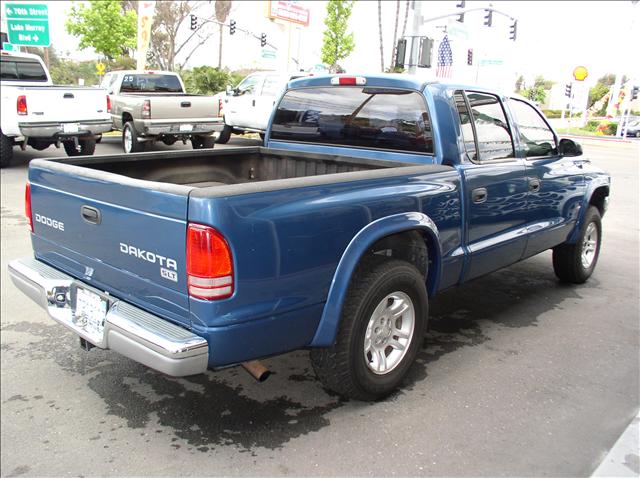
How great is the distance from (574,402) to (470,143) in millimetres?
1749

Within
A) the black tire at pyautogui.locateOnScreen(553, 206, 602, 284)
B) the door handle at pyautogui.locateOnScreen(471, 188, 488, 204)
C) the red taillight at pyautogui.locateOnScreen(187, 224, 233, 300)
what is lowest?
the black tire at pyautogui.locateOnScreen(553, 206, 602, 284)

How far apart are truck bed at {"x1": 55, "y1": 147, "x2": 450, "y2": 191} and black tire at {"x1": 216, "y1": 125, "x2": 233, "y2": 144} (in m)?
12.7

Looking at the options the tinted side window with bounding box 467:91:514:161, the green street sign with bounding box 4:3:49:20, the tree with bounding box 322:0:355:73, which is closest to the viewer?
the tinted side window with bounding box 467:91:514:161

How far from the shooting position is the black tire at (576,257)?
524cm

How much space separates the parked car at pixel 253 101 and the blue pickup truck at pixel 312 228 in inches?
410

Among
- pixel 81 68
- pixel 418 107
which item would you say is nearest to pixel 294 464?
pixel 418 107

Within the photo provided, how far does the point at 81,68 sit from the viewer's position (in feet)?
180

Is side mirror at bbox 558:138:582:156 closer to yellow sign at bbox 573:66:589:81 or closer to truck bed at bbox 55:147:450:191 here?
yellow sign at bbox 573:66:589:81

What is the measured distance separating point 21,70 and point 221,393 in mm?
12021

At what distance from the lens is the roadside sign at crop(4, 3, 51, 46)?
24500 millimetres

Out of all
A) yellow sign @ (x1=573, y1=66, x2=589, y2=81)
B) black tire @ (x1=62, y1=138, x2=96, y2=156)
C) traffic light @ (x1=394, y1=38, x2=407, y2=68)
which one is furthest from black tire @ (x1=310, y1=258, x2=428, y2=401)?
traffic light @ (x1=394, y1=38, x2=407, y2=68)

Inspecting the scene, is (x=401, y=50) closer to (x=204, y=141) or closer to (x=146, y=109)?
(x=204, y=141)

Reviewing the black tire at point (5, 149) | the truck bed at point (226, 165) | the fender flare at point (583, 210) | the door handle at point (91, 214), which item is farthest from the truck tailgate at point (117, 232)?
the black tire at point (5, 149)

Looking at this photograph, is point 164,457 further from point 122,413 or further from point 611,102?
point 611,102
